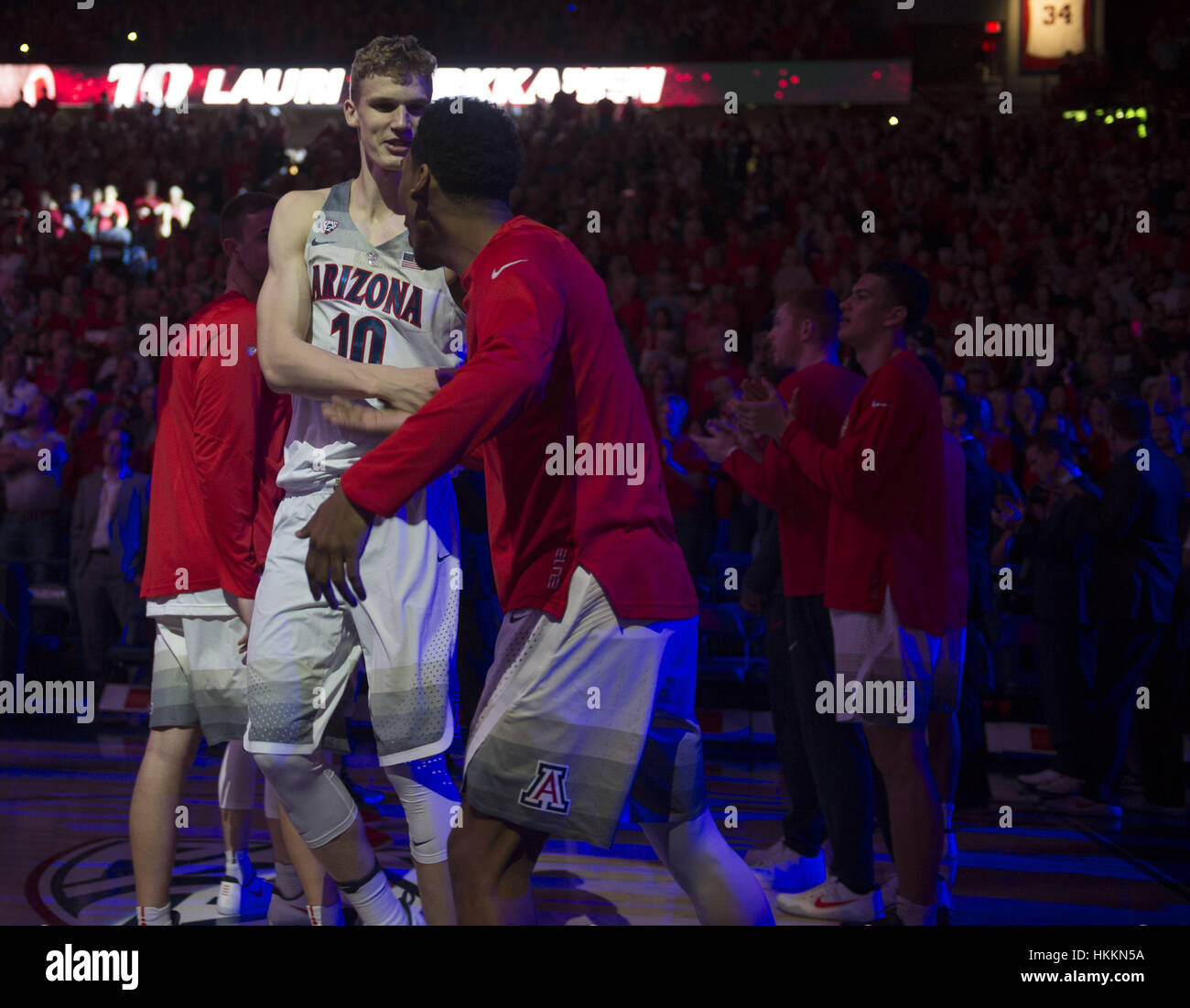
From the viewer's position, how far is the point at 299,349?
275 centimetres

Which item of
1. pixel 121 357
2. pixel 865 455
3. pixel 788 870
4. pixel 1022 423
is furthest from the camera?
pixel 121 357

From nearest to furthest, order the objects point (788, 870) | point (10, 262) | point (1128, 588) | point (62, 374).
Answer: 1. point (788, 870)
2. point (1128, 588)
3. point (62, 374)
4. point (10, 262)

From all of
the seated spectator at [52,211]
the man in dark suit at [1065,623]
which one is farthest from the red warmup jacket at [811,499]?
the seated spectator at [52,211]

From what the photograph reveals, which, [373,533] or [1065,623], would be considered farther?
[1065,623]

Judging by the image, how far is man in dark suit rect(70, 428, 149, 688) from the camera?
7.30 m

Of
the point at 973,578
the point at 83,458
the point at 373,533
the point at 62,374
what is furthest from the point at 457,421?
the point at 62,374

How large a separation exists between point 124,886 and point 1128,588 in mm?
4219

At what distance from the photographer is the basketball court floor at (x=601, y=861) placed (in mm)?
3721

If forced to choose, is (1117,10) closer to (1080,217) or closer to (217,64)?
(1080,217)

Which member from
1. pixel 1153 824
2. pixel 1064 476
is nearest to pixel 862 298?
pixel 1064 476

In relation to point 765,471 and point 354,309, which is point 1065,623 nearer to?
point 765,471

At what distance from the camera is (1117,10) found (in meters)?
18.3

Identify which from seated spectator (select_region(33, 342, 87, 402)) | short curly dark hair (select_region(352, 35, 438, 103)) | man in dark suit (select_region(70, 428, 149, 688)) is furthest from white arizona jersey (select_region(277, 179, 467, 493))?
seated spectator (select_region(33, 342, 87, 402))
